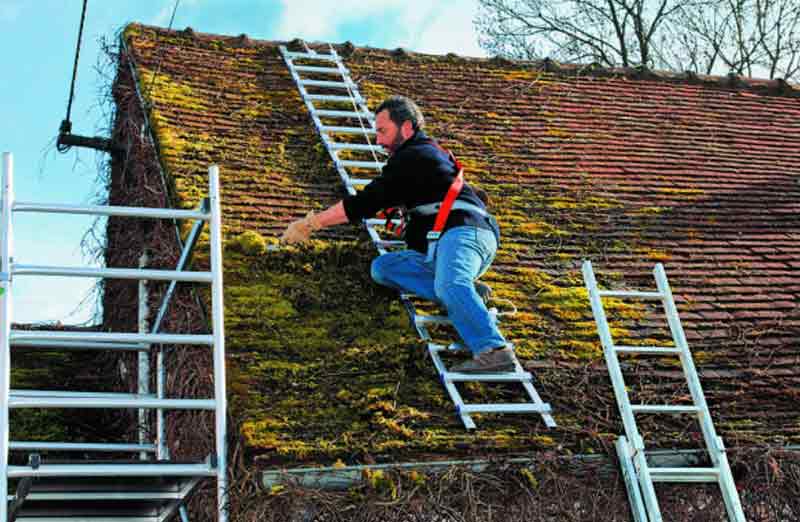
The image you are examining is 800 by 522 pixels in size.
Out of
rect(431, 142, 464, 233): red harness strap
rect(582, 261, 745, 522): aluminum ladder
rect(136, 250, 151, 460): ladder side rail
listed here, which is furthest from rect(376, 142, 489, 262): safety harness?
rect(136, 250, 151, 460): ladder side rail

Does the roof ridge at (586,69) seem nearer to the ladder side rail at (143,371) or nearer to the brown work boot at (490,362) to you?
the ladder side rail at (143,371)

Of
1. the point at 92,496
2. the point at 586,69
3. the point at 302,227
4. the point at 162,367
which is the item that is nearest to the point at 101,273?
the point at 92,496

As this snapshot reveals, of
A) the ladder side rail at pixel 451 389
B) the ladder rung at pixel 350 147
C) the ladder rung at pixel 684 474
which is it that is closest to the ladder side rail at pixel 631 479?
the ladder rung at pixel 684 474

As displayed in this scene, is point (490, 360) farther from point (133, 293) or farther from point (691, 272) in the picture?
point (133, 293)

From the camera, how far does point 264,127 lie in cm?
842

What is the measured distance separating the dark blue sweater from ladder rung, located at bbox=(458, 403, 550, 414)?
1039 mm

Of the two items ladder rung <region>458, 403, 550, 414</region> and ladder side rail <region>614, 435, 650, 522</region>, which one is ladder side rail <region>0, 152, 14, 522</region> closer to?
ladder rung <region>458, 403, 550, 414</region>

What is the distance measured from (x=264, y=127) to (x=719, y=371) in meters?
4.02

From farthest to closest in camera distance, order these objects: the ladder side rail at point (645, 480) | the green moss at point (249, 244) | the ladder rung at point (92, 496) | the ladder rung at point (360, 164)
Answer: the ladder rung at point (360, 164) < the green moss at point (249, 244) < the ladder side rail at point (645, 480) < the ladder rung at point (92, 496)

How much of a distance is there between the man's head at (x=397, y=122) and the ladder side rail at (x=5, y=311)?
91.7 inches

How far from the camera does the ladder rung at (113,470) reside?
4254mm

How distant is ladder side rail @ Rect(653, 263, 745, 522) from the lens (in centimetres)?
541

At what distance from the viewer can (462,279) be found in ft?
19.0

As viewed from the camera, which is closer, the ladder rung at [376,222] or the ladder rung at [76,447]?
the ladder rung at [76,447]
